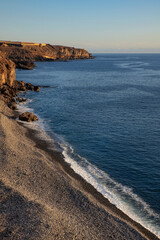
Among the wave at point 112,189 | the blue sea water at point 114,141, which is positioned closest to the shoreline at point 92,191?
the wave at point 112,189

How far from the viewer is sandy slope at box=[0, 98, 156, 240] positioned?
18.8 meters

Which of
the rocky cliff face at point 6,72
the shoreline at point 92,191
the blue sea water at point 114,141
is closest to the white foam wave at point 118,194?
the blue sea water at point 114,141

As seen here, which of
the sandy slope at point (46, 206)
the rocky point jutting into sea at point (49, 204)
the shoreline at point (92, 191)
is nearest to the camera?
the sandy slope at point (46, 206)

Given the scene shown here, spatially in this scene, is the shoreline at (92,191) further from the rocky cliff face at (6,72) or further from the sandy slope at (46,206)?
the rocky cliff face at (6,72)

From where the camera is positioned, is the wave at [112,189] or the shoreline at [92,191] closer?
the shoreline at [92,191]

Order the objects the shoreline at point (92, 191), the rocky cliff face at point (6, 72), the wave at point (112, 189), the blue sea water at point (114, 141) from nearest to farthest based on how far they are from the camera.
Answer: the shoreline at point (92, 191)
the wave at point (112, 189)
the blue sea water at point (114, 141)
the rocky cliff face at point (6, 72)

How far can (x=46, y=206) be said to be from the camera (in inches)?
860

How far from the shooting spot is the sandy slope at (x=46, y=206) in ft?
61.5

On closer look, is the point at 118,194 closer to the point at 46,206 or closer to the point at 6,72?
the point at 46,206

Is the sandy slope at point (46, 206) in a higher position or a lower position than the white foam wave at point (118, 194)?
higher

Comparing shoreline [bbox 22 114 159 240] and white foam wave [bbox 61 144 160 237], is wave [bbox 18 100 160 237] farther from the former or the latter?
shoreline [bbox 22 114 159 240]

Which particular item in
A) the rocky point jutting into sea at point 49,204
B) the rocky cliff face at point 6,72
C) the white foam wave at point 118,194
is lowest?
the white foam wave at point 118,194

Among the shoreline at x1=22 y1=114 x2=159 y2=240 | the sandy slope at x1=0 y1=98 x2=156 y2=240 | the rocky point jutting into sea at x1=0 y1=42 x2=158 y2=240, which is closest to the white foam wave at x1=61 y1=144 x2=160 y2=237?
the shoreline at x1=22 y1=114 x2=159 y2=240

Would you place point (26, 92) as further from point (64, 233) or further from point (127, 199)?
point (64, 233)
